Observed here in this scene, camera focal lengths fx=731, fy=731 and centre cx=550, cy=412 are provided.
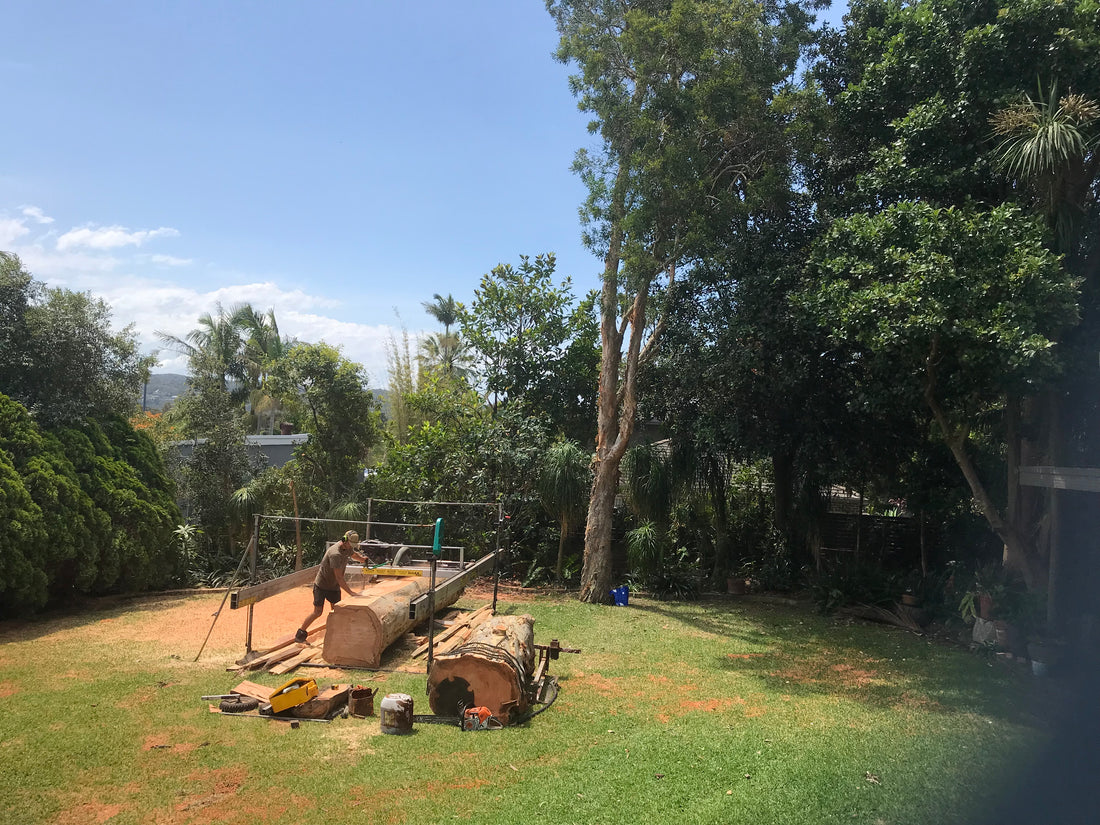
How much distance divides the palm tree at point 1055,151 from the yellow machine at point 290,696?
952 centimetres

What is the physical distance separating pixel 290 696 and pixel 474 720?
68.3 inches

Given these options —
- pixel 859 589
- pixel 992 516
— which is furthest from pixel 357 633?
pixel 992 516

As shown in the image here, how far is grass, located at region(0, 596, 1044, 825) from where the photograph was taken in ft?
16.1

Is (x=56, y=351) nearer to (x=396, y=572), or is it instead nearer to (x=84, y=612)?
(x=84, y=612)

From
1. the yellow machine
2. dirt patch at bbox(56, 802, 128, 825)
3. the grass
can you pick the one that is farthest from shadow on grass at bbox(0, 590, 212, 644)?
dirt patch at bbox(56, 802, 128, 825)

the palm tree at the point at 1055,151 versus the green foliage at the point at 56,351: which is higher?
the palm tree at the point at 1055,151

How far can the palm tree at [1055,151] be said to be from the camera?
26.8 feet

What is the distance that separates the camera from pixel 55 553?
10.6 metres

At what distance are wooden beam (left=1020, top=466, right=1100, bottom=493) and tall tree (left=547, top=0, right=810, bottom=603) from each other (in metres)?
5.85

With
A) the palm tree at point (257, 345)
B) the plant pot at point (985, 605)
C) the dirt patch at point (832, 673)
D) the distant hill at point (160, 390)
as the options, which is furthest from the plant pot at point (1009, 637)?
the distant hill at point (160, 390)

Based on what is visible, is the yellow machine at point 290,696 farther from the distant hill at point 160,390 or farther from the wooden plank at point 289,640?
the distant hill at point 160,390

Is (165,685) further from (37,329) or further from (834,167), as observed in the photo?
(834,167)

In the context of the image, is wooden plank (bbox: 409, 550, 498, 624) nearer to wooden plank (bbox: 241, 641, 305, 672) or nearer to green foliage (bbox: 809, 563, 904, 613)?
wooden plank (bbox: 241, 641, 305, 672)

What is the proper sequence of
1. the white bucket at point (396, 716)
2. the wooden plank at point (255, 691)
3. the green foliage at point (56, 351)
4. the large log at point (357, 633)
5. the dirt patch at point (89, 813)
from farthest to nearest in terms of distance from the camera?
the green foliage at point (56, 351) < the large log at point (357, 633) < the wooden plank at point (255, 691) < the white bucket at point (396, 716) < the dirt patch at point (89, 813)
